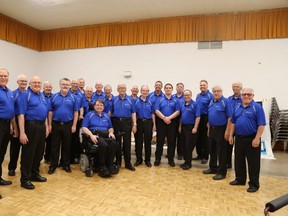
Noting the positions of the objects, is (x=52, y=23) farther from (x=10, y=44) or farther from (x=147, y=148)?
(x=147, y=148)

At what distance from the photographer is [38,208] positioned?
261 cm

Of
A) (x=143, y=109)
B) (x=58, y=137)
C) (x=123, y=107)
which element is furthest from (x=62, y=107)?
(x=143, y=109)

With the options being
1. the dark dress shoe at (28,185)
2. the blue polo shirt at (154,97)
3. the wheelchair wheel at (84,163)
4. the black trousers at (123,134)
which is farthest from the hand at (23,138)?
the blue polo shirt at (154,97)

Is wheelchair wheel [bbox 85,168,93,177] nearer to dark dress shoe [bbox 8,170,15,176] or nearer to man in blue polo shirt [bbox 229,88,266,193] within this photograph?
dark dress shoe [bbox 8,170,15,176]

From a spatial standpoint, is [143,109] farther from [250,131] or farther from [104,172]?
[250,131]

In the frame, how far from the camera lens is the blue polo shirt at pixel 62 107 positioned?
3.87 meters

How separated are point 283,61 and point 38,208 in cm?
691

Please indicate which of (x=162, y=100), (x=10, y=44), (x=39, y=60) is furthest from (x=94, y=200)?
(x=39, y=60)

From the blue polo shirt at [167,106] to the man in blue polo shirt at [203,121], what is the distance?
47 cm

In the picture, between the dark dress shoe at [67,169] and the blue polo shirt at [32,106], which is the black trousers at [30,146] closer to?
the blue polo shirt at [32,106]

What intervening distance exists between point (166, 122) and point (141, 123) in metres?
0.46

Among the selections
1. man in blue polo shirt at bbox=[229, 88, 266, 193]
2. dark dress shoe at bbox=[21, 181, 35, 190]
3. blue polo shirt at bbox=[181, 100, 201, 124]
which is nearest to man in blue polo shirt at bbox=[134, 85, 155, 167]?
blue polo shirt at bbox=[181, 100, 201, 124]

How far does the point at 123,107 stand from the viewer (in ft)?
14.0

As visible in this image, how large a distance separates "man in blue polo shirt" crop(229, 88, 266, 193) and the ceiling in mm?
3932
